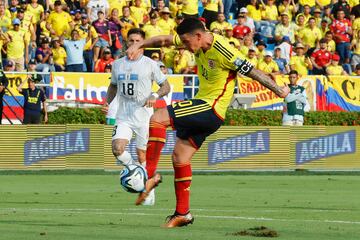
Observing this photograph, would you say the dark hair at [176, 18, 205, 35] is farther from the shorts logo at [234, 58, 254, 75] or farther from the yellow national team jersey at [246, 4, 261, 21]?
the yellow national team jersey at [246, 4, 261, 21]

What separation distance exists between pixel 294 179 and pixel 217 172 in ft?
8.91

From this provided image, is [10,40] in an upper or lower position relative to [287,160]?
upper

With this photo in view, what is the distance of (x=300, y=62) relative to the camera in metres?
34.0

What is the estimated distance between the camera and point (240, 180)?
23516 mm

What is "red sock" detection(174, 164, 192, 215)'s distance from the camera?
1227cm

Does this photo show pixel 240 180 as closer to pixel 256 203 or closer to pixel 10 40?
pixel 256 203

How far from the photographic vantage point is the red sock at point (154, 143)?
488 inches

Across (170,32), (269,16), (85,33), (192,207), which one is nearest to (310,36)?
(269,16)

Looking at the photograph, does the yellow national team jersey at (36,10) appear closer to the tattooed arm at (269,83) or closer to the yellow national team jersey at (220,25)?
the yellow national team jersey at (220,25)

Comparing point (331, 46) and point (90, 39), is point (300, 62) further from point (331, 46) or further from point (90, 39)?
point (90, 39)

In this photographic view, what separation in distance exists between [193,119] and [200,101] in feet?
0.82

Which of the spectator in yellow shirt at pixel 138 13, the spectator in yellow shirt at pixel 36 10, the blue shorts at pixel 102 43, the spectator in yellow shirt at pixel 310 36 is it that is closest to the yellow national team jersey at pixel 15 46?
the spectator in yellow shirt at pixel 36 10

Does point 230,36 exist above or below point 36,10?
below

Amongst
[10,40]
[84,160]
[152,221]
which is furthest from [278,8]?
[152,221]
